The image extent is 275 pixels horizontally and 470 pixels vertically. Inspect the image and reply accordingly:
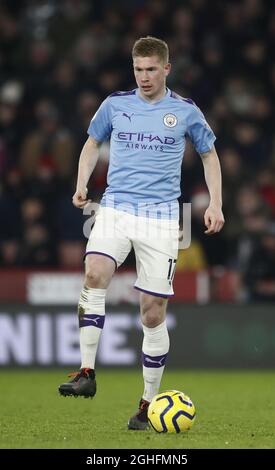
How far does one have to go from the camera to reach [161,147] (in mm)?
7500

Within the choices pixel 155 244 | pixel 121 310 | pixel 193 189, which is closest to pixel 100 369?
pixel 121 310

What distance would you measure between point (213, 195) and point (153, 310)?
816 mm

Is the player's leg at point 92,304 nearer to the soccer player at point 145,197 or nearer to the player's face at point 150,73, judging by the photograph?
the soccer player at point 145,197

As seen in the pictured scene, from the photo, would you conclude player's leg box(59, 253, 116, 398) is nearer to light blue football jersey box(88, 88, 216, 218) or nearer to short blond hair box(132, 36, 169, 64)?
light blue football jersey box(88, 88, 216, 218)

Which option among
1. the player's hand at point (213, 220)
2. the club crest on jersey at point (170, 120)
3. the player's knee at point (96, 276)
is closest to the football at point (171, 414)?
the player's knee at point (96, 276)

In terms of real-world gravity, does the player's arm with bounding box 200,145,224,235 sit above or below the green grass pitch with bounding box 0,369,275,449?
above

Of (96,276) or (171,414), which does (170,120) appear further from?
(171,414)

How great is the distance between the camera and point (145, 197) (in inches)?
295

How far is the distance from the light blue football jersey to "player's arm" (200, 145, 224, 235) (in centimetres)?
8

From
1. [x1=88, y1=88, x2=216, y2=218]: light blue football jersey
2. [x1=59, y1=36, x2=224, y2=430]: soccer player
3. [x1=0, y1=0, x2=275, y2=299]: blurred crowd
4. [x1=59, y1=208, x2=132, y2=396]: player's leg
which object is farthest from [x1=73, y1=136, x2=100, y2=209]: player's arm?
[x1=0, y1=0, x2=275, y2=299]: blurred crowd

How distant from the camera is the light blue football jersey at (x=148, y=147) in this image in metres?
7.48

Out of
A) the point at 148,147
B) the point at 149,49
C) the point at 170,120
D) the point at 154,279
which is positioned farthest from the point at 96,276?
the point at 149,49

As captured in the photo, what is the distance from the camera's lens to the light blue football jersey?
748 centimetres

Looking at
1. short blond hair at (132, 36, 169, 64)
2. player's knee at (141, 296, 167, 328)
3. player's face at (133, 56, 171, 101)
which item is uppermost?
short blond hair at (132, 36, 169, 64)
